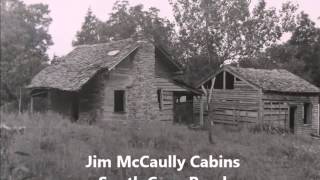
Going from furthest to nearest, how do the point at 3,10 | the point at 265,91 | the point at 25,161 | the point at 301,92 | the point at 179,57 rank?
the point at 179,57 < the point at 301,92 < the point at 265,91 < the point at 25,161 < the point at 3,10

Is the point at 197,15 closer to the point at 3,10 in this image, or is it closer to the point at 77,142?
the point at 77,142

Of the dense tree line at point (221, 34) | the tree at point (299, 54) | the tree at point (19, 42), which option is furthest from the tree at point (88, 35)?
the tree at point (19, 42)

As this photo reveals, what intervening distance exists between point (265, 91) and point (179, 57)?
1155 cm

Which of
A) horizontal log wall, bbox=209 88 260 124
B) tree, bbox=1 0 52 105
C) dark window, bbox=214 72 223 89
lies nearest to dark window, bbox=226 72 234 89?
dark window, bbox=214 72 223 89

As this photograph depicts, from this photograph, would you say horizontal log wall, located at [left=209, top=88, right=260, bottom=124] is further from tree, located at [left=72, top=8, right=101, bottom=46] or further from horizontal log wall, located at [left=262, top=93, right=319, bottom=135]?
tree, located at [left=72, top=8, right=101, bottom=46]

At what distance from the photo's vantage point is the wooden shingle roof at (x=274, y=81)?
22656 millimetres

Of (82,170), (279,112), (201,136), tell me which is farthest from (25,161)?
(279,112)

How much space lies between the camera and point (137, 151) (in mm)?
10578

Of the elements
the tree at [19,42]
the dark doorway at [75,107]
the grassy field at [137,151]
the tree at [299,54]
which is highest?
the tree at [299,54]

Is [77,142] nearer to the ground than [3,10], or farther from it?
nearer to the ground

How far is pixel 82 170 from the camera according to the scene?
26.1 feet

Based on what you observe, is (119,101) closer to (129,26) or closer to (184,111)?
(184,111)

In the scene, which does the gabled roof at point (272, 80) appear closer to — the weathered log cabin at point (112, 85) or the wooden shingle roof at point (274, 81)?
the wooden shingle roof at point (274, 81)

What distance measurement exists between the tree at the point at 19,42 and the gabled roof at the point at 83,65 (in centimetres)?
1217
